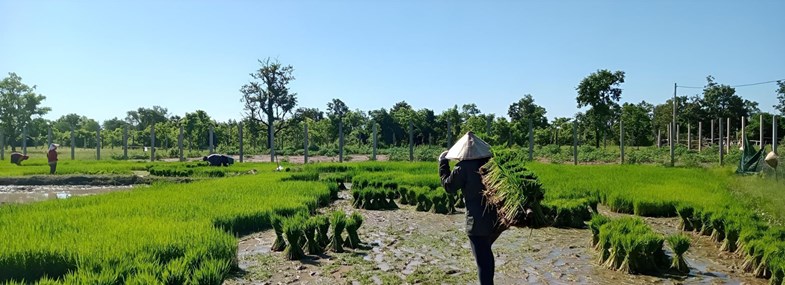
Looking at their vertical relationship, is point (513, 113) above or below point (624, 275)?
above

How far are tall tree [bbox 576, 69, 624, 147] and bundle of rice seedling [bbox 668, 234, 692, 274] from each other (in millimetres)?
25414

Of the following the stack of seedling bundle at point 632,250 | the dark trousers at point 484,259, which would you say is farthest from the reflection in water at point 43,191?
the stack of seedling bundle at point 632,250

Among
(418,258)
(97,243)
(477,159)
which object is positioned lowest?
(418,258)

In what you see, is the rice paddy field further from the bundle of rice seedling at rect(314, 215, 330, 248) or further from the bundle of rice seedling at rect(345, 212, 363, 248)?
the bundle of rice seedling at rect(345, 212, 363, 248)

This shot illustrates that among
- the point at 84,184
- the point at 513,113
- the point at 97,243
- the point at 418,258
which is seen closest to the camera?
the point at 97,243

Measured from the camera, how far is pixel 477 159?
16.1 ft

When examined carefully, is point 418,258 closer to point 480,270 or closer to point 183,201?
point 480,270

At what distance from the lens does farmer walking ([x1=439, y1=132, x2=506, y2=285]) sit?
469 cm

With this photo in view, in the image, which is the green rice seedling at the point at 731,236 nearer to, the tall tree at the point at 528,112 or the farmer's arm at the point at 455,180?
the farmer's arm at the point at 455,180

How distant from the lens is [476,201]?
4754 mm

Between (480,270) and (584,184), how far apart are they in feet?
29.6

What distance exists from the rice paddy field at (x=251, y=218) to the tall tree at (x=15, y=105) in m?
44.4

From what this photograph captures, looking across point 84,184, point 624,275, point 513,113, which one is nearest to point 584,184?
point 624,275

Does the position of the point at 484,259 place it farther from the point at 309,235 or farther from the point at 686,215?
the point at 686,215
